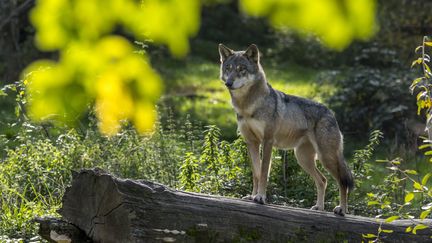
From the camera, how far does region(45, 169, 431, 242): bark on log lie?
7.11 m

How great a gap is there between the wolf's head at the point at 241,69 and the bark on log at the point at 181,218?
57.7 inches

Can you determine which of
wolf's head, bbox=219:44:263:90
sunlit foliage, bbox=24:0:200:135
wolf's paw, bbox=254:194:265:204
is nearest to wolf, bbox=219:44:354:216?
wolf's head, bbox=219:44:263:90

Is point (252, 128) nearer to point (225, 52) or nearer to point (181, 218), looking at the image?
point (225, 52)

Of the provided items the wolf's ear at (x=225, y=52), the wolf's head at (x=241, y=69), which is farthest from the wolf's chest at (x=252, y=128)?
the wolf's ear at (x=225, y=52)

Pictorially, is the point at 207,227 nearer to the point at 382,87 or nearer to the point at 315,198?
the point at 315,198

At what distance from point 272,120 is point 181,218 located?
1.83 metres

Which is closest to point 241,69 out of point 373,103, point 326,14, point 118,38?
point 118,38

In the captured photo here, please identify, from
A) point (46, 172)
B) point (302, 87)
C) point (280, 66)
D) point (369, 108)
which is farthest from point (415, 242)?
point (280, 66)

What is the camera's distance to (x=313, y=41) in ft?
84.9

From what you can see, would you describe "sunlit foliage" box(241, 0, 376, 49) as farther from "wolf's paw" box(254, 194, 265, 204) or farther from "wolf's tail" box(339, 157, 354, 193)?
"wolf's tail" box(339, 157, 354, 193)

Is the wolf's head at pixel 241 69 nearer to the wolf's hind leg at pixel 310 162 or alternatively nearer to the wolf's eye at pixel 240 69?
the wolf's eye at pixel 240 69

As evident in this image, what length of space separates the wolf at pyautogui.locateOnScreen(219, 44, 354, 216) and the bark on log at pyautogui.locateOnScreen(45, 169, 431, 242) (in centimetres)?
76

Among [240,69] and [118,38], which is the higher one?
[240,69]

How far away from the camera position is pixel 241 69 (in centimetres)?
878
